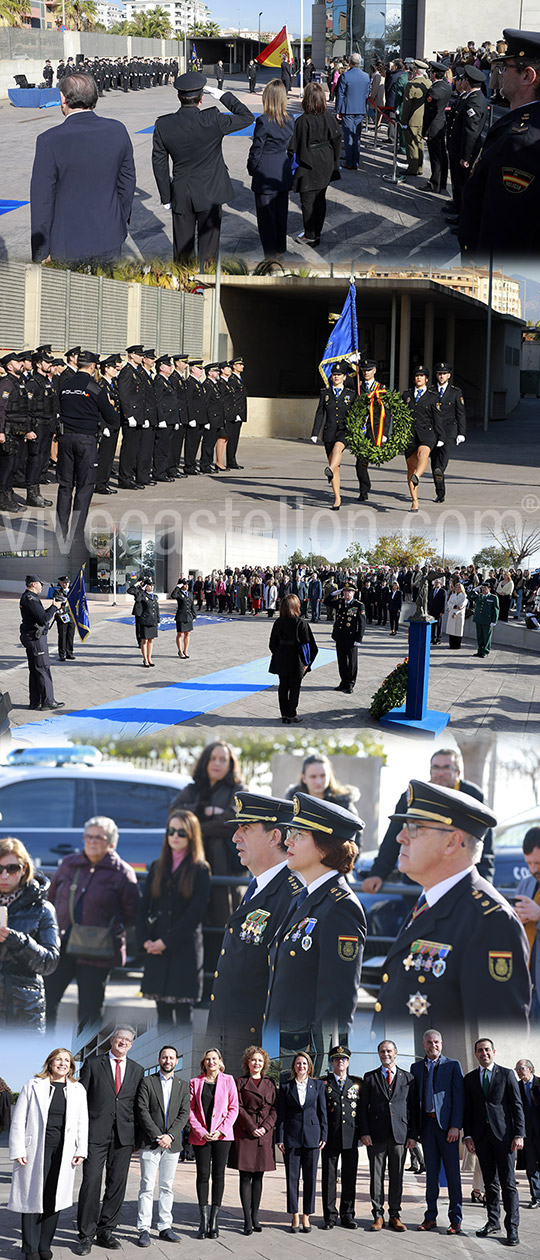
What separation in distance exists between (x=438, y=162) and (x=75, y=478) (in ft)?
9.90

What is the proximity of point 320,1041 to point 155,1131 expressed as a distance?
119cm

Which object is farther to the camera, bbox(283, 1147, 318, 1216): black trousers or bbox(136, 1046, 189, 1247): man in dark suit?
bbox(283, 1147, 318, 1216): black trousers

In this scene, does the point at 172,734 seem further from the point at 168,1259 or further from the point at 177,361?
the point at 168,1259

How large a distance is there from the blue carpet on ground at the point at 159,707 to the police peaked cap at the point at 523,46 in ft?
14.6

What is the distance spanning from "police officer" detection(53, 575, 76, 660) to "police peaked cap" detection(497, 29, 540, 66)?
181 inches

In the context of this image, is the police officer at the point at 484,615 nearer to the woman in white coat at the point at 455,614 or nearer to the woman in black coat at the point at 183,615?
the woman in white coat at the point at 455,614

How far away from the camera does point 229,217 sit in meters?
6.57

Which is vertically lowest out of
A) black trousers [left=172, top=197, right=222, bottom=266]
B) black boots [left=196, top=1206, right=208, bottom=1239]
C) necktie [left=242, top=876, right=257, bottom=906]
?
black boots [left=196, top=1206, right=208, bottom=1239]

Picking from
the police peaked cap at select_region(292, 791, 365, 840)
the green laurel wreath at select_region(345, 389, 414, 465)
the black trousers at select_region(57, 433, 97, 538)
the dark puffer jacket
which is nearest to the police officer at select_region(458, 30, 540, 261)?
the green laurel wreath at select_region(345, 389, 414, 465)

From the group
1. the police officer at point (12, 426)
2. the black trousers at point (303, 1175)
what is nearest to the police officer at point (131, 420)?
the police officer at point (12, 426)

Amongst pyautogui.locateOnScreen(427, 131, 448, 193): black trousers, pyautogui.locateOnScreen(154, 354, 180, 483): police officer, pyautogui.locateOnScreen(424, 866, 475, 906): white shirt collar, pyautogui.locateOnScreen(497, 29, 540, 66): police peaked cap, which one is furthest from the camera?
pyautogui.locateOnScreen(154, 354, 180, 483): police officer

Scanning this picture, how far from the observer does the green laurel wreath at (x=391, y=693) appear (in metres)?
8.12

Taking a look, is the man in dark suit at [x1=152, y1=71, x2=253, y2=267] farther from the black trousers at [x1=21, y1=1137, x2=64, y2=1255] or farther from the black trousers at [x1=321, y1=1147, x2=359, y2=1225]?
the black trousers at [x1=321, y1=1147, x2=359, y2=1225]

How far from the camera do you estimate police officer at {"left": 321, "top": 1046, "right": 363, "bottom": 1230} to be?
5.75 m
